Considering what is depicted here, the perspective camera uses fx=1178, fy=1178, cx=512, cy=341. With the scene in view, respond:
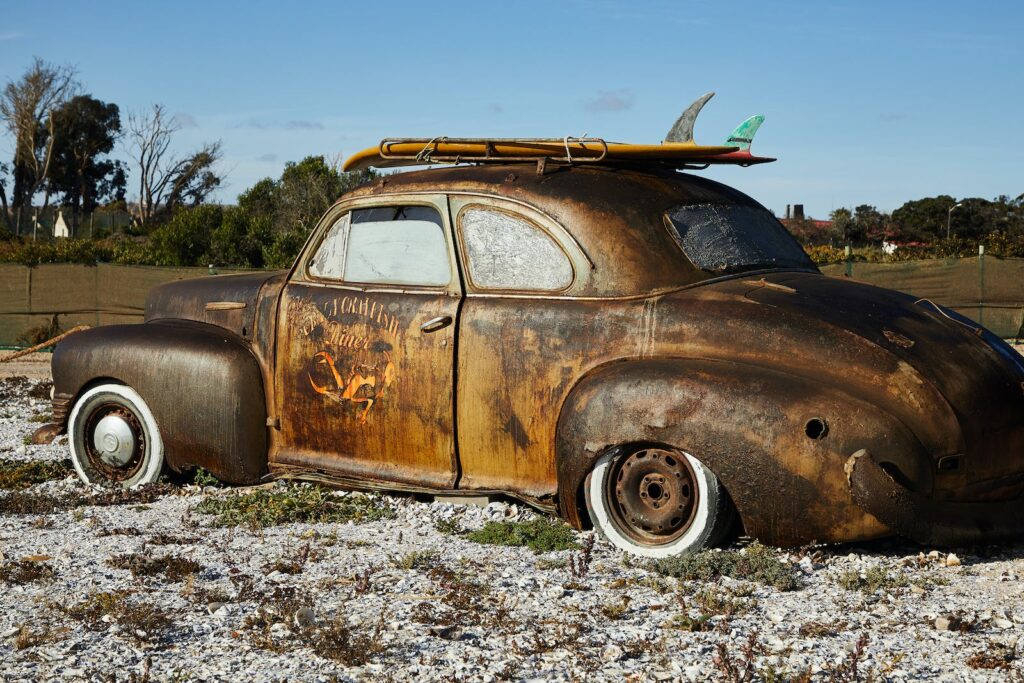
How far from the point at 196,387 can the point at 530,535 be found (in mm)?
2264

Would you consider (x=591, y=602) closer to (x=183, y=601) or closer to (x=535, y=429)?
(x=535, y=429)

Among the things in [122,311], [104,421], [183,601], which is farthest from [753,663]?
[122,311]

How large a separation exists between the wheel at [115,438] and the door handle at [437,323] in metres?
2.05

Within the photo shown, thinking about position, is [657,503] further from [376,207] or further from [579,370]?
[376,207]

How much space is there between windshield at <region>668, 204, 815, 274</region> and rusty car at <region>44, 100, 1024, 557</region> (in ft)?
0.06

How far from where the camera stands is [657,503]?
5398 millimetres

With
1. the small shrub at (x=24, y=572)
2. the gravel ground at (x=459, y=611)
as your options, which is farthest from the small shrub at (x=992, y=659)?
the small shrub at (x=24, y=572)

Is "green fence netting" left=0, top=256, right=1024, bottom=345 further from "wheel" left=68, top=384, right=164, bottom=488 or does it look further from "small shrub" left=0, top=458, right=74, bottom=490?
"wheel" left=68, top=384, right=164, bottom=488

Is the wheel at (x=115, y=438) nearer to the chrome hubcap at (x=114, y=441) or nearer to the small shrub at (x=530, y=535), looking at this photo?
the chrome hubcap at (x=114, y=441)

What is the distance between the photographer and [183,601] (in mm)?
4770

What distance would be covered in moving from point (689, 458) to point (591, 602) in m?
0.89

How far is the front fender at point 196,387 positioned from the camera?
22.0 feet

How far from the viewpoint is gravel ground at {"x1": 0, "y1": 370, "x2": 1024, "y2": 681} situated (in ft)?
12.9

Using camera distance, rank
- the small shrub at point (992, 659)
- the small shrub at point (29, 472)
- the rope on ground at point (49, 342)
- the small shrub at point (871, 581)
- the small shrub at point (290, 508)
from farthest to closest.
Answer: the rope on ground at point (49, 342), the small shrub at point (29, 472), the small shrub at point (290, 508), the small shrub at point (871, 581), the small shrub at point (992, 659)
